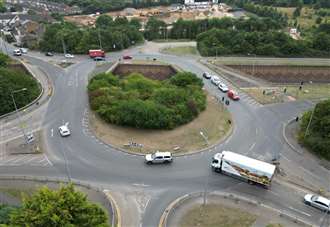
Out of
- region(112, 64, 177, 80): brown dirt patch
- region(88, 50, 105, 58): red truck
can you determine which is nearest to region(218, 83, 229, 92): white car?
region(112, 64, 177, 80): brown dirt patch

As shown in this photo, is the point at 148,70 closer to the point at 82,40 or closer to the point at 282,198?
the point at 82,40

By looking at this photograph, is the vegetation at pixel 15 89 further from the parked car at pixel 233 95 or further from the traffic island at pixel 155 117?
the parked car at pixel 233 95

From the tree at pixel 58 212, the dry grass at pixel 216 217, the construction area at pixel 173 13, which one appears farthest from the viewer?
the construction area at pixel 173 13

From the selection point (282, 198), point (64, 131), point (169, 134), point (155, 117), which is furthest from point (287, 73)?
point (64, 131)

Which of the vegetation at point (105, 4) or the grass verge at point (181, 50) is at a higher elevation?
the vegetation at point (105, 4)

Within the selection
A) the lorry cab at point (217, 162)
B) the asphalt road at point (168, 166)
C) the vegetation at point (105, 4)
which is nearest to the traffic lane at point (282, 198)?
the asphalt road at point (168, 166)

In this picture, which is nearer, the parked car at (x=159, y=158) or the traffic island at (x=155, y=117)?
the parked car at (x=159, y=158)
